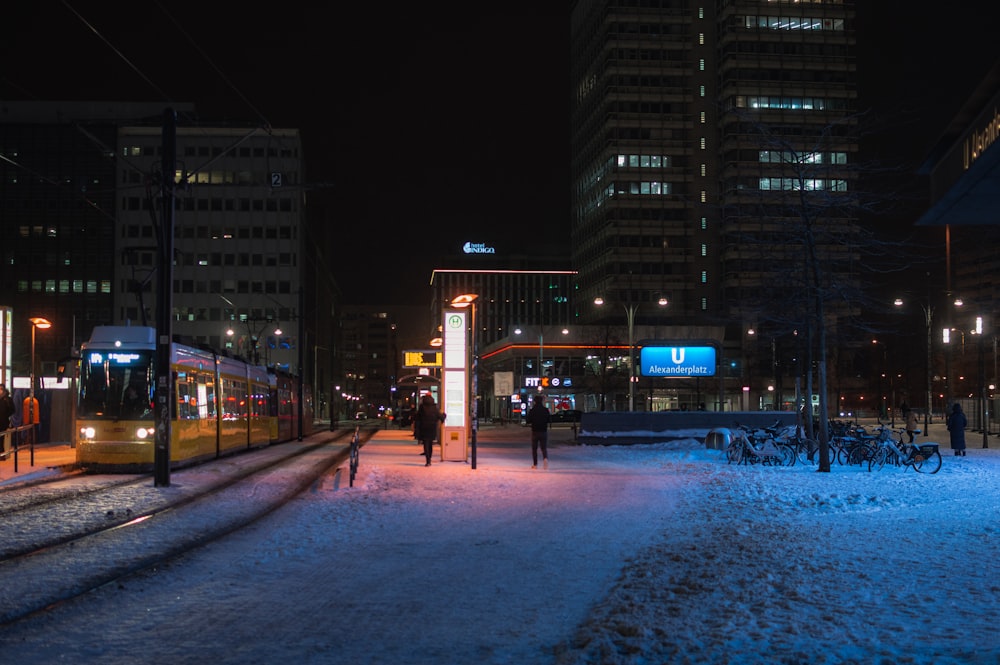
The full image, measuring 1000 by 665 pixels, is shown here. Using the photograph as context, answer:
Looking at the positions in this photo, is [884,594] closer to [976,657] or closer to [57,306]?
[976,657]

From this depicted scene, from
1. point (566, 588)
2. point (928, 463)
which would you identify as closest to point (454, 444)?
point (928, 463)

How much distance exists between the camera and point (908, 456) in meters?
24.1

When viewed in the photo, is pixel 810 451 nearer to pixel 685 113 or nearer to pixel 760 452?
pixel 760 452

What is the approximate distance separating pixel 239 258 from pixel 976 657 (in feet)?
363

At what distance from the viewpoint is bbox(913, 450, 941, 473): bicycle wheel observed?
23.5 m

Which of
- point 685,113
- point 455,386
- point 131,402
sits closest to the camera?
point 131,402

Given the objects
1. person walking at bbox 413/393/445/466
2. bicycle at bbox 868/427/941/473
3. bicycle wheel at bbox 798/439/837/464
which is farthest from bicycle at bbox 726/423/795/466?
person walking at bbox 413/393/445/466

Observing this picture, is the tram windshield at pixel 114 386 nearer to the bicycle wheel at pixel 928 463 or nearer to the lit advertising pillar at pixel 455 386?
the lit advertising pillar at pixel 455 386

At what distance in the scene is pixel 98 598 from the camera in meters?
8.40

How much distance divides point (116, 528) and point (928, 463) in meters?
19.5

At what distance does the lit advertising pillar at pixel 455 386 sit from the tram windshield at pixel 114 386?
757 cm

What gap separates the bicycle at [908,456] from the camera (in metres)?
23.5

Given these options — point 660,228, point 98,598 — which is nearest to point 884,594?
Answer: point 98,598

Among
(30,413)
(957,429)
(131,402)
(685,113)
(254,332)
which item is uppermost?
(685,113)
